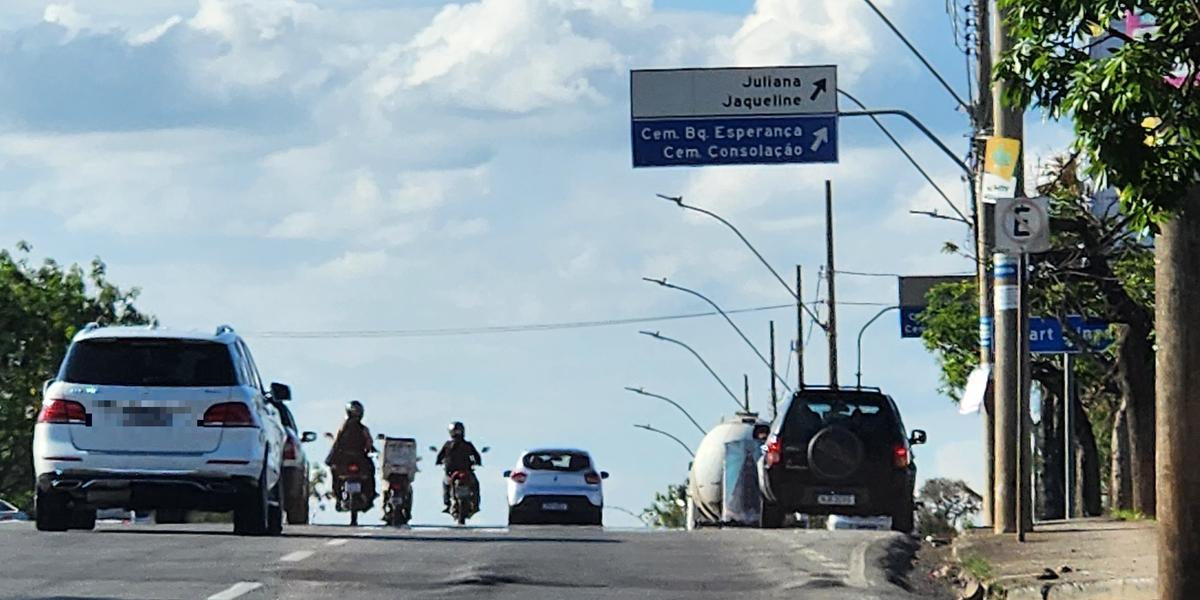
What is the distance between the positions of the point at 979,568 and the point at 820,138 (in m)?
15.9

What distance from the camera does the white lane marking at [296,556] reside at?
17.7m

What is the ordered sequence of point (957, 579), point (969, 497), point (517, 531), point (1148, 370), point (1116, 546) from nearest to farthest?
point (957, 579), point (1116, 546), point (517, 531), point (1148, 370), point (969, 497)

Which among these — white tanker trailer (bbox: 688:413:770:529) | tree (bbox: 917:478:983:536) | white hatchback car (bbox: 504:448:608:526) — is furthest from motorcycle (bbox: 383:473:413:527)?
tree (bbox: 917:478:983:536)

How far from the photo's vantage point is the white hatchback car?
136 feet

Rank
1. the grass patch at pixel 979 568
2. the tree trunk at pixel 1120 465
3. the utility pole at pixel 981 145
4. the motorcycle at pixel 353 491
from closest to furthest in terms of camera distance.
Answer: the grass patch at pixel 979 568
the utility pole at pixel 981 145
the motorcycle at pixel 353 491
the tree trunk at pixel 1120 465

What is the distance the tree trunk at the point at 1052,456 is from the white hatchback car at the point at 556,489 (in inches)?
543

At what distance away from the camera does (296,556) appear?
1811 centimetres

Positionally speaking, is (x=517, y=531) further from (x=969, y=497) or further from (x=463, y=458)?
(x=969, y=497)

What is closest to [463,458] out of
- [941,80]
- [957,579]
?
[941,80]

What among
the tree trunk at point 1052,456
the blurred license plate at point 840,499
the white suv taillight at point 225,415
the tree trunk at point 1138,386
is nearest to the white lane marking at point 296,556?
the white suv taillight at point 225,415

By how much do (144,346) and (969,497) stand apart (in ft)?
260

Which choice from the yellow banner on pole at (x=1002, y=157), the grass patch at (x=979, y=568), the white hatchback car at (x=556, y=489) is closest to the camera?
the grass patch at (x=979, y=568)

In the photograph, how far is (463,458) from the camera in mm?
37188

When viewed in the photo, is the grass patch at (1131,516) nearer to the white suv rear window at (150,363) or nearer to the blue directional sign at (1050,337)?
the blue directional sign at (1050,337)
